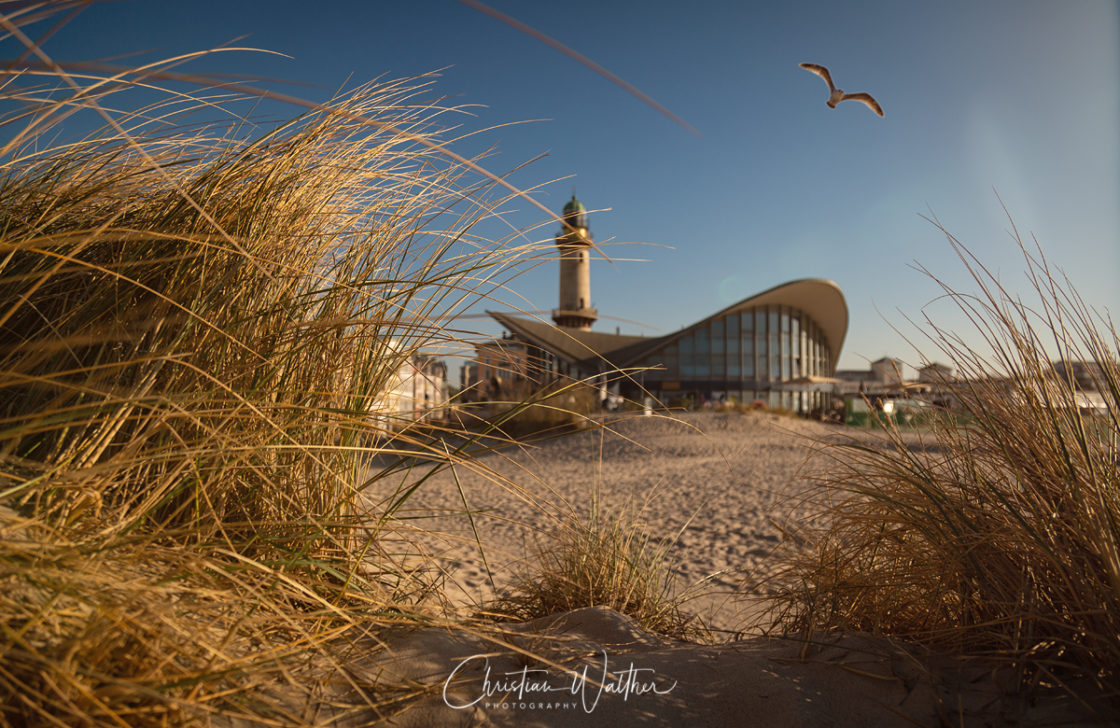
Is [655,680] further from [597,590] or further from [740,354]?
[740,354]

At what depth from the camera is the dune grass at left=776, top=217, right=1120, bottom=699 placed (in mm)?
985

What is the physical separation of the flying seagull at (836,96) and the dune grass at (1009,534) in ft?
2.01

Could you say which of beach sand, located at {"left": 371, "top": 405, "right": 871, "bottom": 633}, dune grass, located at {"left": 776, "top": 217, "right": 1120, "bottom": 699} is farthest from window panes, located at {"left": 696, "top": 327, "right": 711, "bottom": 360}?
dune grass, located at {"left": 776, "top": 217, "right": 1120, "bottom": 699}

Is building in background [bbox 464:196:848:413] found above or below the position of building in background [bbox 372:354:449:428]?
above

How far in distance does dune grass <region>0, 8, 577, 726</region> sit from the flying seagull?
1149 millimetres

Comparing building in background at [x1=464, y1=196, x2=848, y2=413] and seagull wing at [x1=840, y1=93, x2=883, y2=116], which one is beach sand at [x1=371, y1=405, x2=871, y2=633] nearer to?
seagull wing at [x1=840, y1=93, x2=883, y2=116]

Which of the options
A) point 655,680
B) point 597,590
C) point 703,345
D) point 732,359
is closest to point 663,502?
point 597,590

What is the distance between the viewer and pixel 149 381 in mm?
980

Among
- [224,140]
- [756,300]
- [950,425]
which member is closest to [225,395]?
[224,140]

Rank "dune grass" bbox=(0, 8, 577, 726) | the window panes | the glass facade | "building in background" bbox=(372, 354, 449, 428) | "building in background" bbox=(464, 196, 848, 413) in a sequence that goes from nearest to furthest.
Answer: "dune grass" bbox=(0, 8, 577, 726), "building in background" bbox=(372, 354, 449, 428), "building in background" bbox=(464, 196, 848, 413), the glass facade, the window panes

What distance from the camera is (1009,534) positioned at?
3.62ft

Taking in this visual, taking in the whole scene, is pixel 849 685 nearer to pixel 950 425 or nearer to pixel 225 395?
pixel 950 425

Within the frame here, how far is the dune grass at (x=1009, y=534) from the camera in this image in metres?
0.98

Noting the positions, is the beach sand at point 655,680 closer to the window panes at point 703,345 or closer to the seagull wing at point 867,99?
the seagull wing at point 867,99
